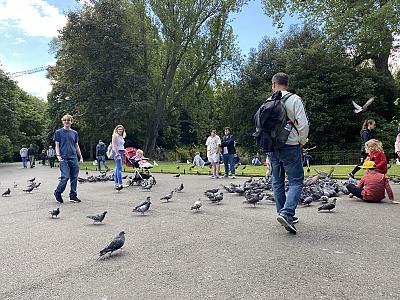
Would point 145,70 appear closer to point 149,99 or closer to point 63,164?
point 149,99

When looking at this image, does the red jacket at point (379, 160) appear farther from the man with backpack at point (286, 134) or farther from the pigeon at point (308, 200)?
the man with backpack at point (286, 134)

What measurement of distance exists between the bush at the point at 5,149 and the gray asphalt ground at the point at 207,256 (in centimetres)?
4358

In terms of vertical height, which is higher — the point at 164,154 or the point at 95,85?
the point at 95,85

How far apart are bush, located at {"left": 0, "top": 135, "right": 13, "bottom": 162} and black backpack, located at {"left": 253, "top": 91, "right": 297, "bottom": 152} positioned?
4665 cm

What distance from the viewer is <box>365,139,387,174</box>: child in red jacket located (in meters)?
Answer: 8.44

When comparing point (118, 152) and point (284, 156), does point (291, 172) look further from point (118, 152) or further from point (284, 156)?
point (118, 152)

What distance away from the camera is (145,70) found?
129ft

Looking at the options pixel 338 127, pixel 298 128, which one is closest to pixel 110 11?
pixel 338 127

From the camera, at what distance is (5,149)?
176 feet

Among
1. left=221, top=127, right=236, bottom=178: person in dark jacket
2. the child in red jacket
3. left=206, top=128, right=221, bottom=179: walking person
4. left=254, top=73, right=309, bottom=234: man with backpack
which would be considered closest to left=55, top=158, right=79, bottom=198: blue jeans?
left=254, top=73, right=309, bottom=234: man with backpack

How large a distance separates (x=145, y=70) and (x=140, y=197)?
102 ft

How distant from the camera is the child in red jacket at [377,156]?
8.44m

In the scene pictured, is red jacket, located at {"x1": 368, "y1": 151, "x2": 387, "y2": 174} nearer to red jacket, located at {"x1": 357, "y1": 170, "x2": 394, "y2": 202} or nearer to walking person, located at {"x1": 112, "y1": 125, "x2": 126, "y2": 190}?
red jacket, located at {"x1": 357, "y1": 170, "x2": 394, "y2": 202}

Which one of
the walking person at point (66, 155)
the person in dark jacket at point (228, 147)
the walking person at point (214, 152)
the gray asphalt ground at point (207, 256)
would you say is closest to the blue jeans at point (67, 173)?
the walking person at point (66, 155)
